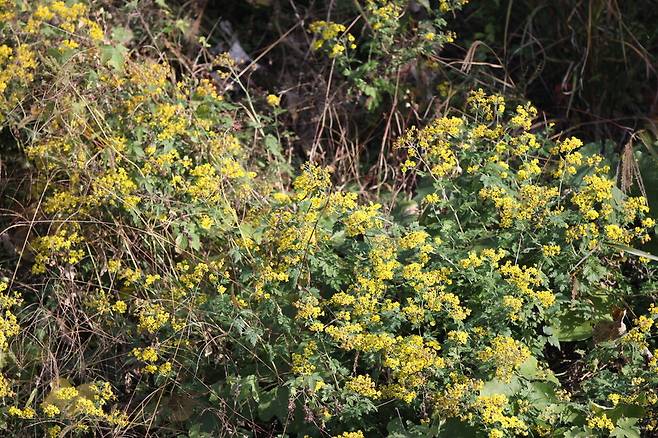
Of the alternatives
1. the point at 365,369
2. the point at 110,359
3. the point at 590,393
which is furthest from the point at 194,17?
the point at 590,393

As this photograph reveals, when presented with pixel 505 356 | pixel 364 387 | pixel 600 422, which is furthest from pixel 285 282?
pixel 600 422

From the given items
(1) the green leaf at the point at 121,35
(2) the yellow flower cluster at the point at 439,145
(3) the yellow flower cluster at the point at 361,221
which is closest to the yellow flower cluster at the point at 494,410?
(3) the yellow flower cluster at the point at 361,221

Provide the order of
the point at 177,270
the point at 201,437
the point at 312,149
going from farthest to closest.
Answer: the point at 312,149 < the point at 177,270 < the point at 201,437

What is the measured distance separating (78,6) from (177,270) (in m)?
1.21

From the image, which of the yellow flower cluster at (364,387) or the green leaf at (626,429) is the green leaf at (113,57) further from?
the green leaf at (626,429)

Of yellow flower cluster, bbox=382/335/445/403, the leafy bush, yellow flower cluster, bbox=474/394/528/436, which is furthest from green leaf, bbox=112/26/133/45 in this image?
yellow flower cluster, bbox=474/394/528/436

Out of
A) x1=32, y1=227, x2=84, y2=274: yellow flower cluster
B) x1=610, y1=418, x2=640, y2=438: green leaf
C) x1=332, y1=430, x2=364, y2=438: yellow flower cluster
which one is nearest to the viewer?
x1=332, y1=430, x2=364, y2=438: yellow flower cluster

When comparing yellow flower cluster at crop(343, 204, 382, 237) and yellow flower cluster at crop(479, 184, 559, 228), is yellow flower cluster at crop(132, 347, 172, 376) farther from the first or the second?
yellow flower cluster at crop(479, 184, 559, 228)

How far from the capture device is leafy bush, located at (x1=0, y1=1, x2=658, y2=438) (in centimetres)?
331

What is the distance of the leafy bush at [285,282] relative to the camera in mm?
3307

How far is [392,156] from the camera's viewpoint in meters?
4.96

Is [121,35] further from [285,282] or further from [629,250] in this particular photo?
[629,250]

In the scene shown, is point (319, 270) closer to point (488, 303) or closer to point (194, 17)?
point (488, 303)

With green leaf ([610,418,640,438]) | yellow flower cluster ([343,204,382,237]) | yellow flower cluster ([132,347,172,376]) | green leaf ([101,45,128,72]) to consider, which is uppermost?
green leaf ([101,45,128,72])
